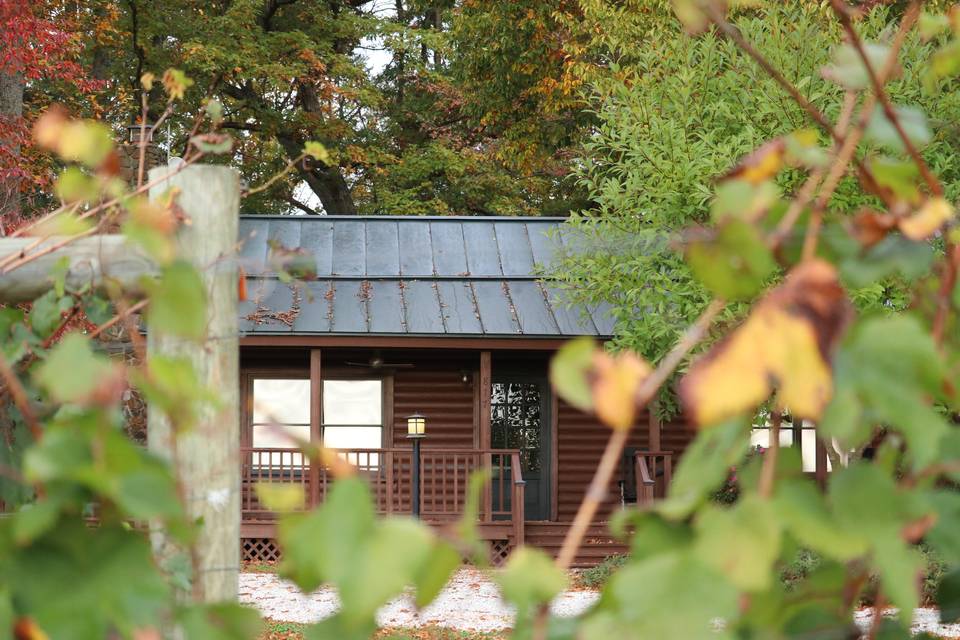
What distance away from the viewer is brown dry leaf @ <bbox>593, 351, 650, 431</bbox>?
0.68m

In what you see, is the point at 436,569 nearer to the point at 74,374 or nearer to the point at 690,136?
the point at 74,374

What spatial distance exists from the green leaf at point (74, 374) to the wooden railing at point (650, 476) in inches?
400

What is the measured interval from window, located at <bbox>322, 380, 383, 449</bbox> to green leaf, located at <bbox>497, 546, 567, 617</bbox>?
12.7 m

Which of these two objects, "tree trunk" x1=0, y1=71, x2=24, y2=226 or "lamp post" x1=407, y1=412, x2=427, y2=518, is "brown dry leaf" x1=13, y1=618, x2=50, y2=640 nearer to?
"tree trunk" x1=0, y1=71, x2=24, y2=226

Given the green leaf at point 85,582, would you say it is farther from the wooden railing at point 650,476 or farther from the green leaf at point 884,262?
the wooden railing at point 650,476

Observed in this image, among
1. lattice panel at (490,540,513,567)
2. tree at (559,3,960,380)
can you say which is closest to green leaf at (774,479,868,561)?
tree at (559,3,960,380)

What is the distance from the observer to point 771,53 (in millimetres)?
8484

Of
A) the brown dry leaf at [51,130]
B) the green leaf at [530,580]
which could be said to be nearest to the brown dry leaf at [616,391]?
the green leaf at [530,580]

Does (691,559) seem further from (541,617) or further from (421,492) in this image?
(421,492)

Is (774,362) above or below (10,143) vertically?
below

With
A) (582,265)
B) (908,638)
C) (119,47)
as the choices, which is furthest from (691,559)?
(119,47)

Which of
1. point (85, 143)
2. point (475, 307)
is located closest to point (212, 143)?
point (85, 143)

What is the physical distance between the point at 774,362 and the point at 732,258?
5.6 inches

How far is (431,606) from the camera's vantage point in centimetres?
803
